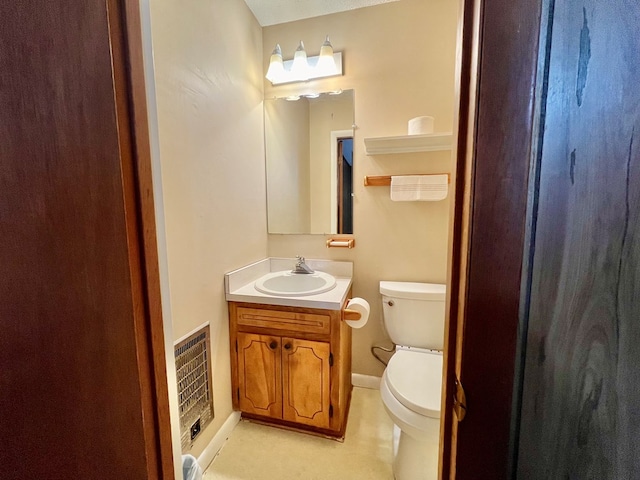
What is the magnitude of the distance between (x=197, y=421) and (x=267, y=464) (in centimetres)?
44

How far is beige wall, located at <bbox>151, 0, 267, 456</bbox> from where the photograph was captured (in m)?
1.12

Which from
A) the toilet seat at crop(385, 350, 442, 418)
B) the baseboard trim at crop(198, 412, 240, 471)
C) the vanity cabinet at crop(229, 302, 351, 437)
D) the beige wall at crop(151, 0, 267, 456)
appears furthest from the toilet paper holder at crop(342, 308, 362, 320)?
the baseboard trim at crop(198, 412, 240, 471)

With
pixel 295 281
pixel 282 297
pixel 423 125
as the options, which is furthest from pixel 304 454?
pixel 423 125

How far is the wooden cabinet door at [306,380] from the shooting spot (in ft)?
4.84

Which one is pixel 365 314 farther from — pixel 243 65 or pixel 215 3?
pixel 215 3

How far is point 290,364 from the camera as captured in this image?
4.94 ft

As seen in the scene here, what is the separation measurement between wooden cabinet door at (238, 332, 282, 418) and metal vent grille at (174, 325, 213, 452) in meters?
0.22

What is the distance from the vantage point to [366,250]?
6.17 ft

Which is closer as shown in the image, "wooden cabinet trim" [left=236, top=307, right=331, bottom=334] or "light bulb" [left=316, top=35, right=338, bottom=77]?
"wooden cabinet trim" [left=236, top=307, right=331, bottom=334]

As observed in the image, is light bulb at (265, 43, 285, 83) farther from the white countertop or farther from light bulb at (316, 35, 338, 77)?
the white countertop

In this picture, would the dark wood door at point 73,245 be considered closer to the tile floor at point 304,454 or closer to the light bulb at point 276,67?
the tile floor at point 304,454

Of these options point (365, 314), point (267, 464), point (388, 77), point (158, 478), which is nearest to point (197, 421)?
point (267, 464)

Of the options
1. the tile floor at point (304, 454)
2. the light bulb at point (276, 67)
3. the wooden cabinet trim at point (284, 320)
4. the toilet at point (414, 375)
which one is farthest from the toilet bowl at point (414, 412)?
the light bulb at point (276, 67)

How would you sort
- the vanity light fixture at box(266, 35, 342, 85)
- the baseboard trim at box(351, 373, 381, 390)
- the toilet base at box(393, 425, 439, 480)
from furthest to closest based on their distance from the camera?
the baseboard trim at box(351, 373, 381, 390)
the vanity light fixture at box(266, 35, 342, 85)
the toilet base at box(393, 425, 439, 480)
